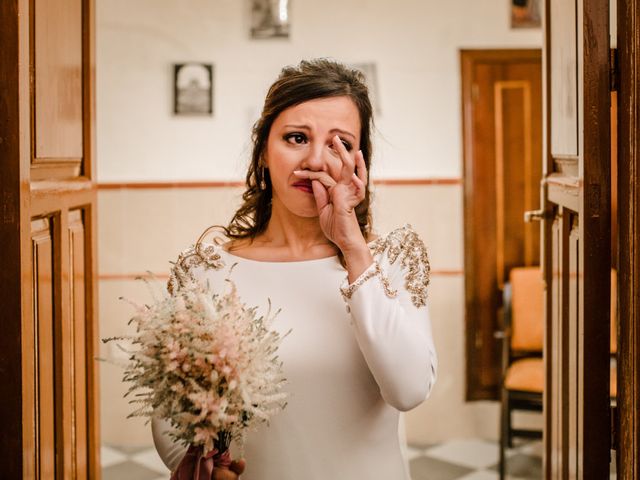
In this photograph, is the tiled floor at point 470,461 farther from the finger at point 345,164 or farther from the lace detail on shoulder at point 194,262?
the finger at point 345,164

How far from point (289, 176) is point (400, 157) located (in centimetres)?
289

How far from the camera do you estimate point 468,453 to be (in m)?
4.60

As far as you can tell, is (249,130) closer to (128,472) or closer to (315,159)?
(128,472)

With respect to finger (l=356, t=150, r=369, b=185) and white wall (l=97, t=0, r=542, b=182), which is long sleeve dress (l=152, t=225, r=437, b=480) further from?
white wall (l=97, t=0, r=542, b=182)

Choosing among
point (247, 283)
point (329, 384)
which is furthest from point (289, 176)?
point (329, 384)

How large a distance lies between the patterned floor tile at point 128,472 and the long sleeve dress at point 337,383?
2.74m

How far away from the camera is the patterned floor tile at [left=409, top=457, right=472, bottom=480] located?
4289 millimetres

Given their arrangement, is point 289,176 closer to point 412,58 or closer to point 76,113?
point 76,113

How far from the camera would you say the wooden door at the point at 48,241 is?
5.15ft

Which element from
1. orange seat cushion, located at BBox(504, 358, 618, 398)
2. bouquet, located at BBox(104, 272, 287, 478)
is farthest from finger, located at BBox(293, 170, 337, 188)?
orange seat cushion, located at BBox(504, 358, 618, 398)

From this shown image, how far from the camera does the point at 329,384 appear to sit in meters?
1.79

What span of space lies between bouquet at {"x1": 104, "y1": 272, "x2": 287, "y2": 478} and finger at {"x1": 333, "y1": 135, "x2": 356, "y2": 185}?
18.0 inches

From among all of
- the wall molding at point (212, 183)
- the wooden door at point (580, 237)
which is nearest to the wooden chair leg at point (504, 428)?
the wall molding at point (212, 183)

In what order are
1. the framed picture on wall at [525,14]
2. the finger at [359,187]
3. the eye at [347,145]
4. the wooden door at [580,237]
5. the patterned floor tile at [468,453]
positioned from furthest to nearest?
1. the framed picture on wall at [525,14]
2. the patterned floor tile at [468,453]
3. the eye at [347,145]
4. the finger at [359,187]
5. the wooden door at [580,237]
